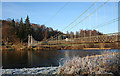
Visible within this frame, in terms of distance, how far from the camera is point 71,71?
2.67 metres

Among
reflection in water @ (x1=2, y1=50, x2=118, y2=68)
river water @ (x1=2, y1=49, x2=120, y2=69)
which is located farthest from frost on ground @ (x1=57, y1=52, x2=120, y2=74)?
reflection in water @ (x1=2, y1=50, x2=118, y2=68)

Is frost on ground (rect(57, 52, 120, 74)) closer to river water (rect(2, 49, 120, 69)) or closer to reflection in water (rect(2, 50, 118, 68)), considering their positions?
river water (rect(2, 49, 120, 69))

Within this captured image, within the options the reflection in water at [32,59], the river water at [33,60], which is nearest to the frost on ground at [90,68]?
the river water at [33,60]

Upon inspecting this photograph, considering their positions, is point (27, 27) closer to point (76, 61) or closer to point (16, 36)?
point (16, 36)

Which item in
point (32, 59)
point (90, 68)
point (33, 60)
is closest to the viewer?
point (90, 68)

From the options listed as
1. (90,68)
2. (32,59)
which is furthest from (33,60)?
(90,68)

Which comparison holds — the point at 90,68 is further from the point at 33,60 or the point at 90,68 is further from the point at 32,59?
the point at 32,59

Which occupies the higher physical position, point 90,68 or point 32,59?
point 90,68

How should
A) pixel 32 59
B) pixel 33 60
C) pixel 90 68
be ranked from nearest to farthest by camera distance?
pixel 90 68, pixel 33 60, pixel 32 59

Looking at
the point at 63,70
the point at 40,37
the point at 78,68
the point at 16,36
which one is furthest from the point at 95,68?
the point at 40,37

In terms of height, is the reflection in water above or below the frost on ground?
below

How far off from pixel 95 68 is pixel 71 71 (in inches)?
24.8

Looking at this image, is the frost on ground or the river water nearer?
the frost on ground

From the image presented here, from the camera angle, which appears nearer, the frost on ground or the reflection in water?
the frost on ground
